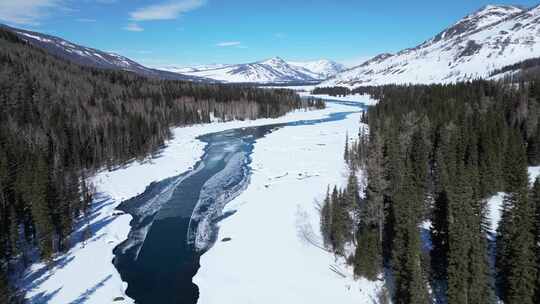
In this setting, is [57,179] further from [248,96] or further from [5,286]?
[248,96]

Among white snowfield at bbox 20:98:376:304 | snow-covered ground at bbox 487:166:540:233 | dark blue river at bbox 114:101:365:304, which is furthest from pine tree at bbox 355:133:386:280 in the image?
dark blue river at bbox 114:101:365:304

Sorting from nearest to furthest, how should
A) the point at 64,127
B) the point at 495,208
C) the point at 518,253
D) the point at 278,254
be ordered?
1. the point at 518,253
2. the point at 278,254
3. the point at 495,208
4. the point at 64,127

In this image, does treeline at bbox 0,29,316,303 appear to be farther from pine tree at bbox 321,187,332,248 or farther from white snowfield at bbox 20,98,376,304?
pine tree at bbox 321,187,332,248

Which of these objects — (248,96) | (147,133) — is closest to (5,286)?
(147,133)

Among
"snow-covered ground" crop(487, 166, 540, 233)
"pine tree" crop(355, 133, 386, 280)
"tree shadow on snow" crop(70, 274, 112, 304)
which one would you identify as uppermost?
"pine tree" crop(355, 133, 386, 280)

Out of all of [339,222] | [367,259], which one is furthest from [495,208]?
[367,259]

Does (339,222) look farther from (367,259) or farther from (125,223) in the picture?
(125,223)

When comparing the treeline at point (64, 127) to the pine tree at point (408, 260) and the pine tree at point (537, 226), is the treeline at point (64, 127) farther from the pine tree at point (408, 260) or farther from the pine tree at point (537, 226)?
the pine tree at point (537, 226)

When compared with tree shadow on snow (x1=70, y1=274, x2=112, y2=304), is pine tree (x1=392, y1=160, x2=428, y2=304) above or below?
above
